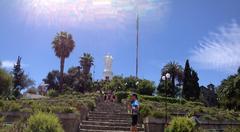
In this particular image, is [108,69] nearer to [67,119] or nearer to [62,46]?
[62,46]

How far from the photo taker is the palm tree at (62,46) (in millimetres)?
64250

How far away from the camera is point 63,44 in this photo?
64.5 meters

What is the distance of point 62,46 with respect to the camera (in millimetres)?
64312

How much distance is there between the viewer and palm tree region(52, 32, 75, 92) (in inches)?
2530

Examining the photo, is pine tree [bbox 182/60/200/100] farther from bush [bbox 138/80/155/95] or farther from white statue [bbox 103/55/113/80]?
white statue [bbox 103/55/113/80]

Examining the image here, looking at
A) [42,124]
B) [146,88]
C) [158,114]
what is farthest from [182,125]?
[146,88]

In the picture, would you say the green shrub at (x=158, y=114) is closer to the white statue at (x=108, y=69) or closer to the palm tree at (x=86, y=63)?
the palm tree at (x=86, y=63)

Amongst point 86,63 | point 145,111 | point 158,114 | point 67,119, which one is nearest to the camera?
point 67,119

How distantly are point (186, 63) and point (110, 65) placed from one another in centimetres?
3155

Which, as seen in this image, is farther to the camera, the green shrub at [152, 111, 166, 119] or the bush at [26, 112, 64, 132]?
the green shrub at [152, 111, 166, 119]

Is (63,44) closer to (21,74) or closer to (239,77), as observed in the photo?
(21,74)

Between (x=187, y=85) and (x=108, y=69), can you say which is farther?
(x=108, y=69)

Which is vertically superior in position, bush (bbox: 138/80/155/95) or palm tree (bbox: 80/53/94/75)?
palm tree (bbox: 80/53/94/75)

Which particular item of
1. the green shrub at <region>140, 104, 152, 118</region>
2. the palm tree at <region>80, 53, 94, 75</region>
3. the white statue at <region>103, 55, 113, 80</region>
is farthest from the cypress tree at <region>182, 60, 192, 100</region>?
the green shrub at <region>140, 104, 152, 118</region>
